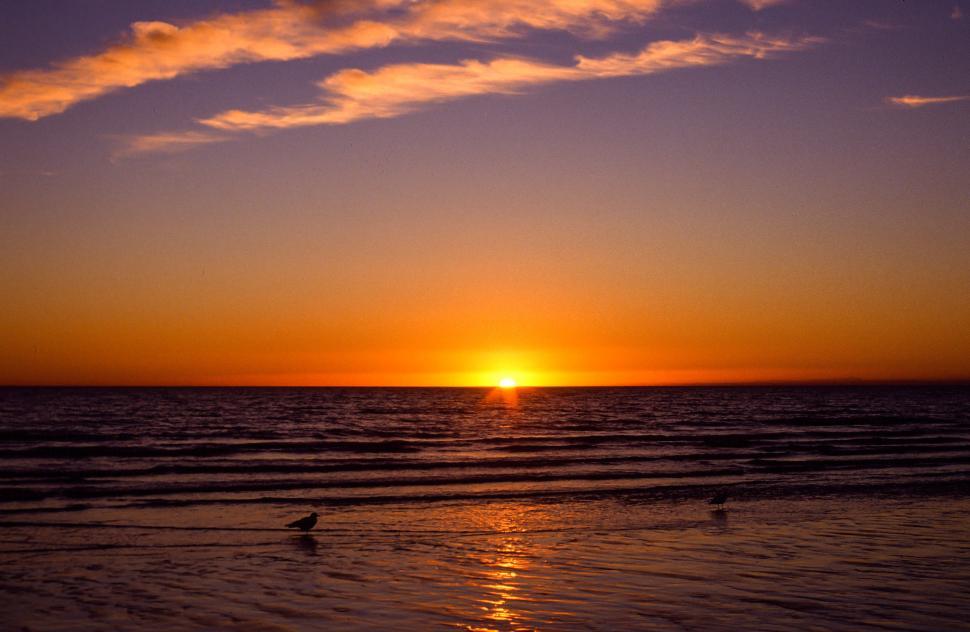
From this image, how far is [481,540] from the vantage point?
16.1 m

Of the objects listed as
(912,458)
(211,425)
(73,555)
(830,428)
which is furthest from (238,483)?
(830,428)

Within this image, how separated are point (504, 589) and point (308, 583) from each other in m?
2.80

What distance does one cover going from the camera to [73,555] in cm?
1474

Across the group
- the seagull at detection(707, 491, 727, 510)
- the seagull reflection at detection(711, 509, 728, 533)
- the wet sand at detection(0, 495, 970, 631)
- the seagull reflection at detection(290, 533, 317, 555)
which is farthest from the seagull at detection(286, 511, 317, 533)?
the seagull at detection(707, 491, 727, 510)

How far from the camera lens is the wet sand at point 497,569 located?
1047cm

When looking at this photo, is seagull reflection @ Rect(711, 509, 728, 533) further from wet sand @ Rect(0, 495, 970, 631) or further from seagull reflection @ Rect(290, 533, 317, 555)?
seagull reflection @ Rect(290, 533, 317, 555)

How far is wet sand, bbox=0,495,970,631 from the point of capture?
10469 millimetres

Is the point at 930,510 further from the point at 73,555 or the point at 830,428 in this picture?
the point at 830,428

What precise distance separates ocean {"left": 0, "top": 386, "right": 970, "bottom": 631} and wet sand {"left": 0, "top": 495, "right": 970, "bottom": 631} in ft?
0.18

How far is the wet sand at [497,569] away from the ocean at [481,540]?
0.06m

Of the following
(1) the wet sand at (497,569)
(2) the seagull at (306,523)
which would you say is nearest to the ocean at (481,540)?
(1) the wet sand at (497,569)

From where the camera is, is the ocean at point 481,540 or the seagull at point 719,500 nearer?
the ocean at point 481,540

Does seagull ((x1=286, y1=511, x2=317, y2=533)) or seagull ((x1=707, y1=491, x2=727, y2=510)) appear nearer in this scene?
seagull ((x1=286, y1=511, x2=317, y2=533))

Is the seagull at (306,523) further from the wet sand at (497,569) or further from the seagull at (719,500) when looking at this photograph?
the seagull at (719,500)
